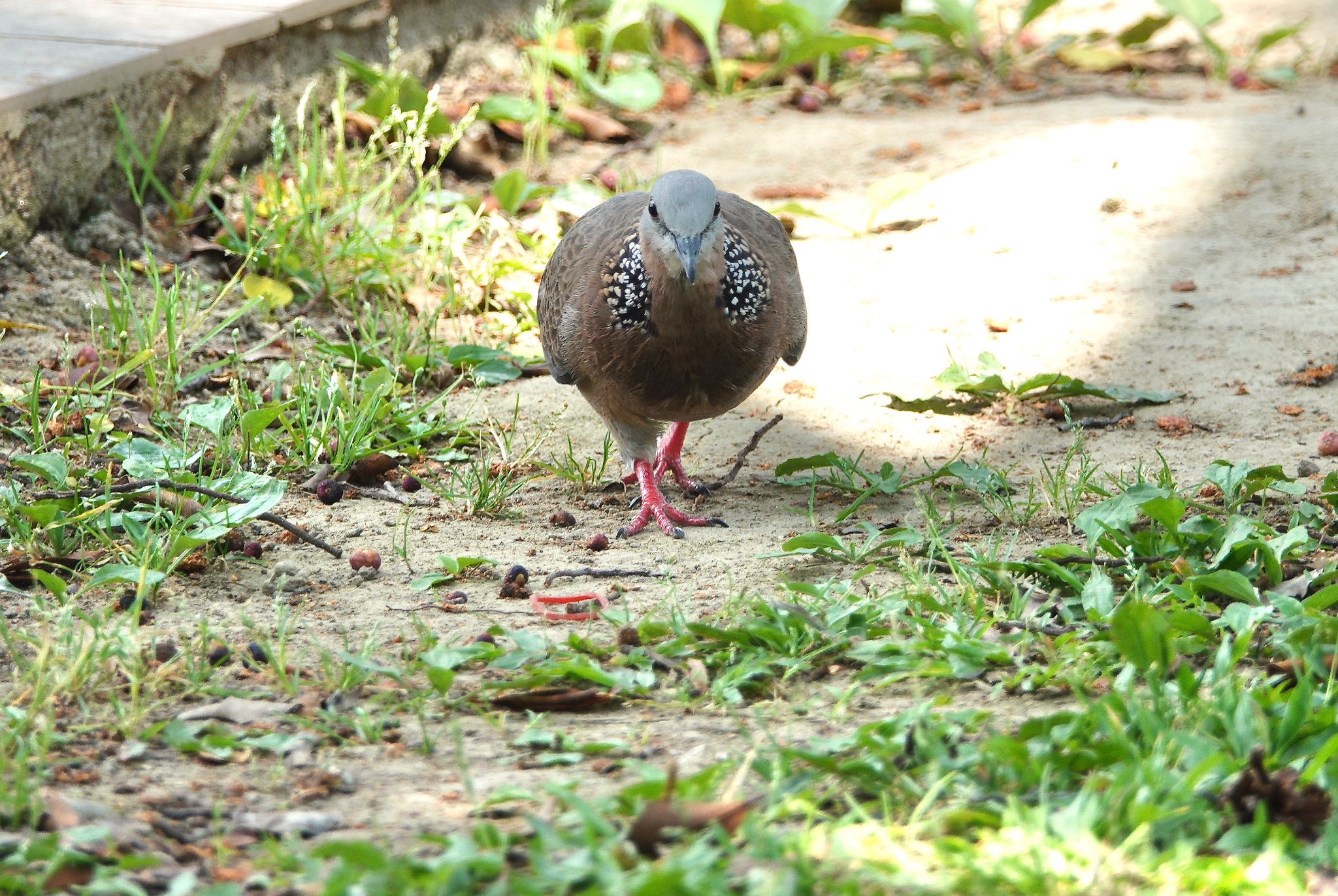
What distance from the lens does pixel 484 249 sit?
6004mm

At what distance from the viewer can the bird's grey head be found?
373cm

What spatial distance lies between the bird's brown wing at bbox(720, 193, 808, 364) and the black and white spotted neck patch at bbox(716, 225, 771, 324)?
0.08 metres

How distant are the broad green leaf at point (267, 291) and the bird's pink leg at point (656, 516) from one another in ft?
6.12

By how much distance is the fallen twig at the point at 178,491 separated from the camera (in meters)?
3.59

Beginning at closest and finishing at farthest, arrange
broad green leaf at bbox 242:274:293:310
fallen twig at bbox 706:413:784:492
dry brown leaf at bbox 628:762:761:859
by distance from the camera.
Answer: dry brown leaf at bbox 628:762:761:859 → fallen twig at bbox 706:413:784:492 → broad green leaf at bbox 242:274:293:310

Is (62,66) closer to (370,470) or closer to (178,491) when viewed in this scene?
(370,470)

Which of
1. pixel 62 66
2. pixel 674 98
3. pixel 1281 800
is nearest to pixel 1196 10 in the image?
pixel 674 98

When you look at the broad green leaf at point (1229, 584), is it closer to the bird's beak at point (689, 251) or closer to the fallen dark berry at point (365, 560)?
the bird's beak at point (689, 251)

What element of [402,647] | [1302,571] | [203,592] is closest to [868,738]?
[402,647]

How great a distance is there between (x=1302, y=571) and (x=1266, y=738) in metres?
1.02

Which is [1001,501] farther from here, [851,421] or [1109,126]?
[1109,126]

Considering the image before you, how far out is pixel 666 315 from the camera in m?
3.89

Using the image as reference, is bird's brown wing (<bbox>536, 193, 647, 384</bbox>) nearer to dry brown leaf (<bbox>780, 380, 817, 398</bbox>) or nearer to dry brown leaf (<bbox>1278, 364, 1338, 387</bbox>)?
dry brown leaf (<bbox>780, 380, 817, 398</bbox>)

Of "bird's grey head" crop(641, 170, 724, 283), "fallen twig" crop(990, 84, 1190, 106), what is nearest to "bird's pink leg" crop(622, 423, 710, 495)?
"bird's grey head" crop(641, 170, 724, 283)
